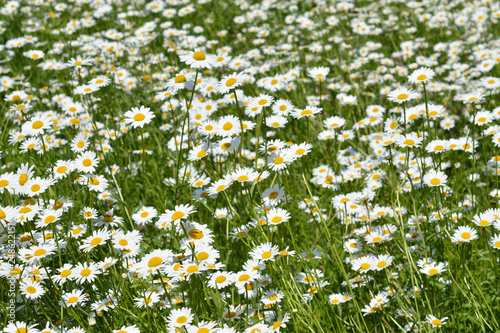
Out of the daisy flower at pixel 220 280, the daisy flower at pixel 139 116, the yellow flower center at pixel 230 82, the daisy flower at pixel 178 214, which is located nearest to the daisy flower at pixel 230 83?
the yellow flower center at pixel 230 82

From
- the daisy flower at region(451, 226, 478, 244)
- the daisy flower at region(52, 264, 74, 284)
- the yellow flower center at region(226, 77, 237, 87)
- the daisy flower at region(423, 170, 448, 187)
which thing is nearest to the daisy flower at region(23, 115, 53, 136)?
the daisy flower at region(52, 264, 74, 284)

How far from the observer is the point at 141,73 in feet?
20.4

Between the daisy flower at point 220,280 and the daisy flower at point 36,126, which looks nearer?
the daisy flower at point 220,280

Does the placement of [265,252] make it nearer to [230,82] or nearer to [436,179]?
[230,82]

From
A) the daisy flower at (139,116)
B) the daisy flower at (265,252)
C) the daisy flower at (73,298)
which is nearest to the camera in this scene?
the daisy flower at (265,252)

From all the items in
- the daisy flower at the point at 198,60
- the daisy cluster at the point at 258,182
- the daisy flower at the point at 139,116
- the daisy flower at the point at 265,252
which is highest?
the daisy flower at the point at 198,60

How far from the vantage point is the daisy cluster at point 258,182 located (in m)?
2.39

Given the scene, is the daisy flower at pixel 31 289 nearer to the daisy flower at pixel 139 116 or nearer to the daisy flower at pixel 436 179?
the daisy flower at pixel 139 116

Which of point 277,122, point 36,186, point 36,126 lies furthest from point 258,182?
point 36,126

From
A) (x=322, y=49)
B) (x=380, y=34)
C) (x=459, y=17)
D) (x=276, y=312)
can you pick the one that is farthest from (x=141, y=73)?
(x=459, y=17)

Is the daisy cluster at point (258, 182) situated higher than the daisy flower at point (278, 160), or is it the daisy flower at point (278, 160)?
→ the daisy flower at point (278, 160)

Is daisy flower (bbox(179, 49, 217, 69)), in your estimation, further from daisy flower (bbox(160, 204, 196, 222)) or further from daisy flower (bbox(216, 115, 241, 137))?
daisy flower (bbox(160, 204, 196, 222))

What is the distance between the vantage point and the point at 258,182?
283 centimetres

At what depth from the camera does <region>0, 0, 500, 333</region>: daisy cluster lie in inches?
94.0
